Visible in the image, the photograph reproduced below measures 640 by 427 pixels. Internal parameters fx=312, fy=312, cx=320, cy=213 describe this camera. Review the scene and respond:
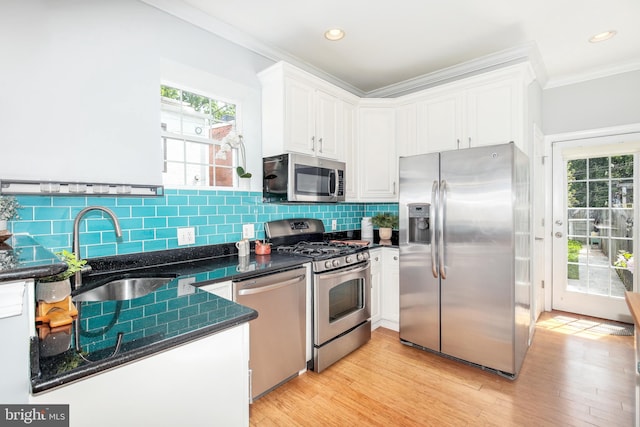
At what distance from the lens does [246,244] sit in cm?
244

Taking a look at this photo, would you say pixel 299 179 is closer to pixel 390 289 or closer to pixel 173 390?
pixel 390 289

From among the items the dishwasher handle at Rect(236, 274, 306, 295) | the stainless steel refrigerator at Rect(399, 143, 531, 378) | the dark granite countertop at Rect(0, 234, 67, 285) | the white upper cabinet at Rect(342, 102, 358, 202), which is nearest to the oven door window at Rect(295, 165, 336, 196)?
the white upper cabinet at Rect(342, 102, 358, 202)

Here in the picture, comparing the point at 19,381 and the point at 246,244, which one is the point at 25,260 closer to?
the point at 19,381

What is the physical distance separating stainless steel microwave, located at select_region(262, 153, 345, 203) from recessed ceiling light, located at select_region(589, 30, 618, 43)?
247cm

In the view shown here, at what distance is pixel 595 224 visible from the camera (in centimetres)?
350

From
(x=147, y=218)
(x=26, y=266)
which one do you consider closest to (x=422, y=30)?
(x=147, y=218)

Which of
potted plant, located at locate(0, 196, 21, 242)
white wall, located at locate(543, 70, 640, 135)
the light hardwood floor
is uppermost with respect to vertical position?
white wall, located at locate(543, 70, 640, 135)

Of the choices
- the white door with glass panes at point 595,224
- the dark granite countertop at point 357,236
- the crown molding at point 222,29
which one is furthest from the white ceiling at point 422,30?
the dark granite countertop at point 357,236

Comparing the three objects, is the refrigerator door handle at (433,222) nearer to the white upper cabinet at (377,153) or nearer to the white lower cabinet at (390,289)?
the white lower cabinet at (390,289)

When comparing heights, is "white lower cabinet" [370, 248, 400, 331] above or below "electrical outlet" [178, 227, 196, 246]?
below

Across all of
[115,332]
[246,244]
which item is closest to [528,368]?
[246,244]

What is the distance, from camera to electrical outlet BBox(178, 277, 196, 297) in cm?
146

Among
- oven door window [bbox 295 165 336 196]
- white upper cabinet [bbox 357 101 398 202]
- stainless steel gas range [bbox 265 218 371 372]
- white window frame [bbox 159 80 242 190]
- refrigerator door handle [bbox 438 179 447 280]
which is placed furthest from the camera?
white upper cabinet [bbox 357 101 398 202]

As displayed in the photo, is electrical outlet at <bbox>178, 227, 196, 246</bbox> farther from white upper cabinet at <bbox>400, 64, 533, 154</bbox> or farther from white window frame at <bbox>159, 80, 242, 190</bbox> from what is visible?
white upper cabinet at <bbox>400, 64, 533, 154</bbox>
